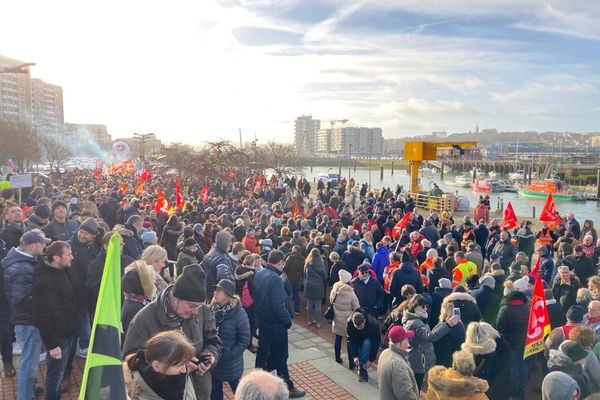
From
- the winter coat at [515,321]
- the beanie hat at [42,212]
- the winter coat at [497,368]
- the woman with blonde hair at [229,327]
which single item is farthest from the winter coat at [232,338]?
the beanie hat at [42,212]

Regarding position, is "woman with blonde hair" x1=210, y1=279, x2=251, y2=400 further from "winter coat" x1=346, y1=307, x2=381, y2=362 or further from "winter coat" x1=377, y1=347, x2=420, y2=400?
"winter coat" x1=346, y1=307, x2=381, y2=362

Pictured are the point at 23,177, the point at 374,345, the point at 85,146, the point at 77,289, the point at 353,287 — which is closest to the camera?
the point at 77,289

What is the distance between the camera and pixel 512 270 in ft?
25.6

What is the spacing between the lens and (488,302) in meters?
6.75

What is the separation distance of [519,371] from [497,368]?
117 centimetres

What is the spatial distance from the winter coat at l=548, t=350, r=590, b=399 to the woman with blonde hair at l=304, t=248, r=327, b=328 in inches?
176

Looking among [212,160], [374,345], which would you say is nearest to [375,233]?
[374,345]

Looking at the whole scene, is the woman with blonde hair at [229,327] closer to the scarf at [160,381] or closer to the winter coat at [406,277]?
the scarf at [160,381]

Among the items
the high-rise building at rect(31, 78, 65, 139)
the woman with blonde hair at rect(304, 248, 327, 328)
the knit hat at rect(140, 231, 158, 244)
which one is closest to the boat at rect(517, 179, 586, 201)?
the woman with blonde hair at rect(304, 248, 327, 328)

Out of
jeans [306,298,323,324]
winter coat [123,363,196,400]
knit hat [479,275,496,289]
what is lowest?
jeans [306,298,323,324]

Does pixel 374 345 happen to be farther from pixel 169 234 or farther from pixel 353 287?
pixel 169 234

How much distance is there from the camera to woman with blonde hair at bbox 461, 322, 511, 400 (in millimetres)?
4676

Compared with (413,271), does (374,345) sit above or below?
below

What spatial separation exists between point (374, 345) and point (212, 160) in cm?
1821
